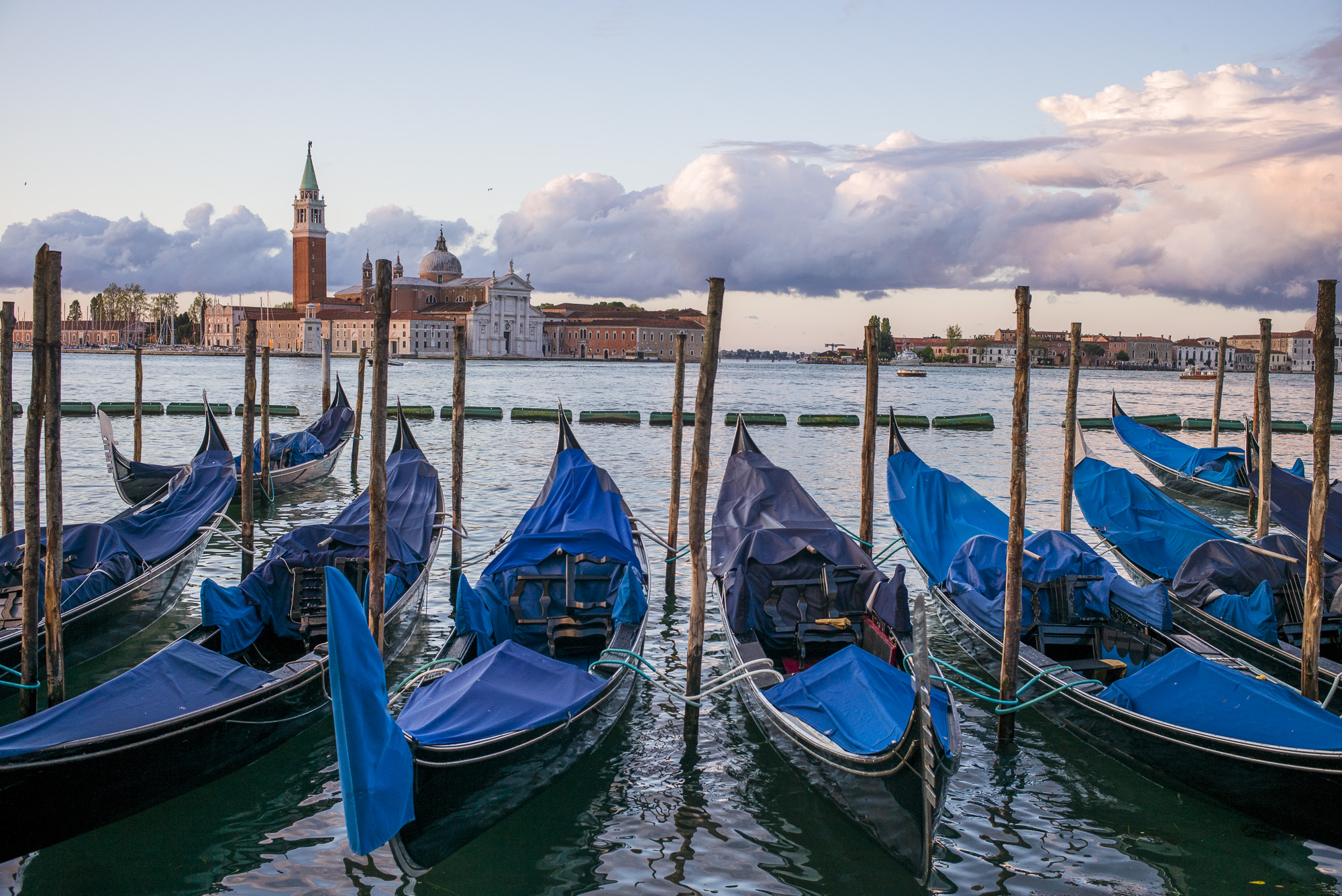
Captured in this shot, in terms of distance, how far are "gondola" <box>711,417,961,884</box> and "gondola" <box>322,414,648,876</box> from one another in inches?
22.1

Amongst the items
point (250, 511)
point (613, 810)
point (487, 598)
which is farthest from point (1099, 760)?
point (250, 511)

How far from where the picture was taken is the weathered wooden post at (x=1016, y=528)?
3.96 metres

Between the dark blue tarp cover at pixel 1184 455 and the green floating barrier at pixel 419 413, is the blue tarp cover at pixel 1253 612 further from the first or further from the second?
the green floating barrier at pixel 419 413

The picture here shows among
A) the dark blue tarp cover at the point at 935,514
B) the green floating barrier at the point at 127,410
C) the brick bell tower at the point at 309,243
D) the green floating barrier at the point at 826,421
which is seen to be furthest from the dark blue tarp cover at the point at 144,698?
the brick bell tower at the point at 309,243

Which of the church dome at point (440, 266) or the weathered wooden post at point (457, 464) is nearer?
the weathered wooden post at point (457, 464)

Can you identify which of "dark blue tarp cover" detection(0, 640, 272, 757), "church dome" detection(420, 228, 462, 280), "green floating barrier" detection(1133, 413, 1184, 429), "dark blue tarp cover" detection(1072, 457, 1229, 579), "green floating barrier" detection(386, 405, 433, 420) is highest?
"church dome" detection(420, 228, 462, 280)

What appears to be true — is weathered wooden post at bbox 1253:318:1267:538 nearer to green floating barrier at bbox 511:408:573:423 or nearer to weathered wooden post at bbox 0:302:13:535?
weathered wooden post at bbox 0:302:13:535

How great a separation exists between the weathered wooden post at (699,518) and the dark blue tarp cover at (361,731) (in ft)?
5.20

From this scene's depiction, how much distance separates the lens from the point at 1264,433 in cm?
633

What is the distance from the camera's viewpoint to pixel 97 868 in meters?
3.02

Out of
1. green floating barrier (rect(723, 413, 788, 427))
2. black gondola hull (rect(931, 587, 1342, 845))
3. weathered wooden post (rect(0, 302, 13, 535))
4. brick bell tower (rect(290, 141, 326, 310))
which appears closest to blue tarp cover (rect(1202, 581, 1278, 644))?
black gondola hull (rect(931, 587, 1342, 845))

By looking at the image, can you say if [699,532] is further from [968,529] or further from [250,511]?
[250,511]

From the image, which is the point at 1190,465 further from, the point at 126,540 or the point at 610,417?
the point at 610,417

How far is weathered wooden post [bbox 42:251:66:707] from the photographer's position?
12.1 feet
